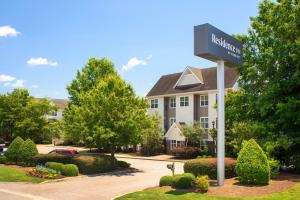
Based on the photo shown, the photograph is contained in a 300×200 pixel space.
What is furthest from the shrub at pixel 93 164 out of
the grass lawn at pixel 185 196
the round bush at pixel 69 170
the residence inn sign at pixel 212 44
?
the residence inn sign at pixel 212 44

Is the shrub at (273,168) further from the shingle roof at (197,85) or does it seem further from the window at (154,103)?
the window at (154,103)

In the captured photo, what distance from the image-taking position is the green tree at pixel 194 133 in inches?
1764

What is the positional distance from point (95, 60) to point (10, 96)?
12.0 metres

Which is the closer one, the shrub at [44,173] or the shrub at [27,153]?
the shrub at [44,173]

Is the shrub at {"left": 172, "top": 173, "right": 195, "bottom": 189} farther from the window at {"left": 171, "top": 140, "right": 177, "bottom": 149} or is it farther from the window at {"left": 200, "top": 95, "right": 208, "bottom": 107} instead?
the window at {"left": 171, "top": 140, "right": 177, "bottom": 149}

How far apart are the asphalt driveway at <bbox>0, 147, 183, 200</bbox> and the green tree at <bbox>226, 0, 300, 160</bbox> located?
739 centimetres

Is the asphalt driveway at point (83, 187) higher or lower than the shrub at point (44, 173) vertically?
lower

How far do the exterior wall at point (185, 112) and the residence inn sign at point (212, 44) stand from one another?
28.3 meters

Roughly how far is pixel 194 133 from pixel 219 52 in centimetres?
2738

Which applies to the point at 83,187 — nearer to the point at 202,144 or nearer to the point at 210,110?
the point at 202,144

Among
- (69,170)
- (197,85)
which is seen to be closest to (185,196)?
(69,170)

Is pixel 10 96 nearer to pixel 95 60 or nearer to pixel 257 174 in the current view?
pixel 95 60

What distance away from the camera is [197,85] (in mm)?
48094

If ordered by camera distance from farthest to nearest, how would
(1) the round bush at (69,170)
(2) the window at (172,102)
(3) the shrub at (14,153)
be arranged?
(2) the window at (172,102) → (3) the shrub at (14,153) → (1) the round bush at (69,170)
